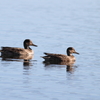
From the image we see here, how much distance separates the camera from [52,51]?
30.8 m

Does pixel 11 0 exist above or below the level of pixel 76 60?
above

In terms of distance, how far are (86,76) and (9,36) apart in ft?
47.6

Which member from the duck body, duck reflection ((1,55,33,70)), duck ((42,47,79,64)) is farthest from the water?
the duck body

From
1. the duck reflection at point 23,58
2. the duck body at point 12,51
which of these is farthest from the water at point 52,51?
the duck body at point 12,51

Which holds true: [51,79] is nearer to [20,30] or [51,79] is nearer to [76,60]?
[76,60]

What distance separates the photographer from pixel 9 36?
36.3 metres

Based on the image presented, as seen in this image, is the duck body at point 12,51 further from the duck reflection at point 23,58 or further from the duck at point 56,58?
the duck at point 56,58

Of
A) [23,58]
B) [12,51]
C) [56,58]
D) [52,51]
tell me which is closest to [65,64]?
[56,58]

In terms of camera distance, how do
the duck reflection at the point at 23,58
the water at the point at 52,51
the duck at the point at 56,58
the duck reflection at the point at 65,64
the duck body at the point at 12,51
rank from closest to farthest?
1. the water at the point at 52,51
2. the duck reflection at the point at 65,64
3. the duck reflection at the point at 23,58
4. the duck at the point at 56,58
5. the duck body at the point at 12,51

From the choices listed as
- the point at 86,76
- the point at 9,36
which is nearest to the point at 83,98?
the point at 86,76

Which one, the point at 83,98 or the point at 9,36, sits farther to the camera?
the point at 9,36

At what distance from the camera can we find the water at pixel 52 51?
19189mm

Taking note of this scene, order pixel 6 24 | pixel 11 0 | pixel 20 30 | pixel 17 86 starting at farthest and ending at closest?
pixel 11 0
pixel 6 24
pixel 20 30
pixel 17 86

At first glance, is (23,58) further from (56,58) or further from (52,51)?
(52,51)
